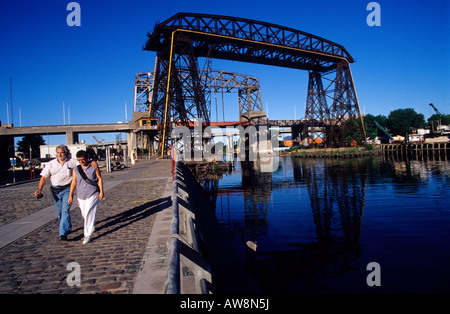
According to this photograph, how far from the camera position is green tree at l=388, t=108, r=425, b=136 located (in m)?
101

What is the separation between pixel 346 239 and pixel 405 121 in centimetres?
10841

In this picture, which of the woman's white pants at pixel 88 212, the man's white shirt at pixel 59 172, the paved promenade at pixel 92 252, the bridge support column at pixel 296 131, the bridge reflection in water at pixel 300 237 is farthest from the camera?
the bridge support column at pixel 296 131

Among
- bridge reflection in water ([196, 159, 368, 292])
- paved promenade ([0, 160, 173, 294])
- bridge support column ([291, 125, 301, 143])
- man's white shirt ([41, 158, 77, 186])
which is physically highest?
bridge support column ([291, 125, 301, 143])

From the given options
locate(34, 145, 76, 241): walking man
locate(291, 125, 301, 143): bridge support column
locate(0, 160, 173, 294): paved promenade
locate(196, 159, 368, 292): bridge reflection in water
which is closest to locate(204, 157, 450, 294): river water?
locate(196, 159, 368, 292): bridge reflection in water

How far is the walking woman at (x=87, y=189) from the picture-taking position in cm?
637

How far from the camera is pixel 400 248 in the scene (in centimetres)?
895

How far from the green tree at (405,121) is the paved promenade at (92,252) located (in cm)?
11201

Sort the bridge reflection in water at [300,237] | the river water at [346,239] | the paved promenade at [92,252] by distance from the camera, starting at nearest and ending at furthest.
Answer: the paved promenade at [92,252]
the river water at [346,239]
the bridge reflection in water at [300,237]

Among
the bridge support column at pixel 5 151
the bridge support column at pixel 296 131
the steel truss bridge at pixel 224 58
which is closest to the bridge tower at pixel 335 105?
the steel truss bridge at pixel 224 58

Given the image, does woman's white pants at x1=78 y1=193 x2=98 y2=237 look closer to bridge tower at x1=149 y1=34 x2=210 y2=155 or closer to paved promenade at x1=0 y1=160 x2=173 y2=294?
paved promenade at x1=0 y1=160 x2=173 y2=294

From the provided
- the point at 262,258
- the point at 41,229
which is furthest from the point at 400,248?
the point at 41,229

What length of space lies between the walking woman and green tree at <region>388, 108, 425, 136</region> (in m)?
114

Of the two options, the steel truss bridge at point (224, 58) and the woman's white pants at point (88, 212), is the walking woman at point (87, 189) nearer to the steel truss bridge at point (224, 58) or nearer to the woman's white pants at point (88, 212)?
the woman's white pants at point (88, 212)
